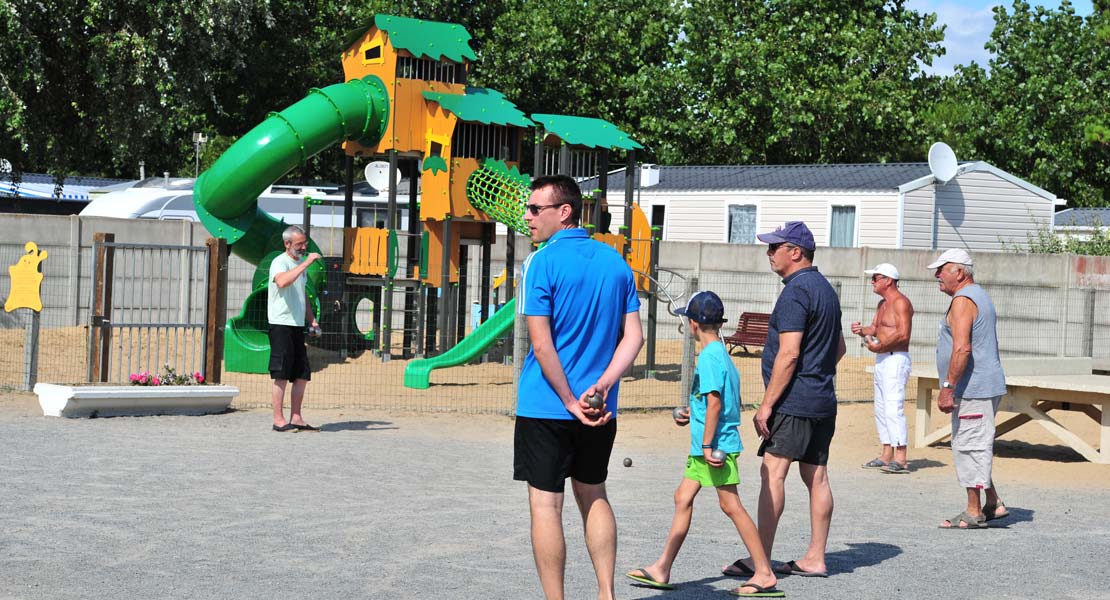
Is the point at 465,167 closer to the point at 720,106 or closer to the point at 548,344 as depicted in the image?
the point at 548,344

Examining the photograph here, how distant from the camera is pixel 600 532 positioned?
5566 millimetres

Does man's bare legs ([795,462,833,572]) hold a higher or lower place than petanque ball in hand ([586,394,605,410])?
lower

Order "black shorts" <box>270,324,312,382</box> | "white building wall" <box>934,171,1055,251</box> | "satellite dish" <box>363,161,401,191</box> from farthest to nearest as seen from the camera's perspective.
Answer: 1. "white building wall" <box>934,171,1055,251</box>
2. "satellite dish" <box>363,161,401,191</box>
3. "black shorts" <box>270,324,312,382</box>

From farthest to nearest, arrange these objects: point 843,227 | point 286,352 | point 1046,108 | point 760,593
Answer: point 1046,108, point 843,227, point 286,352, point 760,593

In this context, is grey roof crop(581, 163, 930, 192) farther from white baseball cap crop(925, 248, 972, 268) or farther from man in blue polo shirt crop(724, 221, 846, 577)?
man in blue polo shirt crop(724, 221, 846, 577)

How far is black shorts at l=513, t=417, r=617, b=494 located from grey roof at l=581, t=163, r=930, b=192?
22197 millimetres

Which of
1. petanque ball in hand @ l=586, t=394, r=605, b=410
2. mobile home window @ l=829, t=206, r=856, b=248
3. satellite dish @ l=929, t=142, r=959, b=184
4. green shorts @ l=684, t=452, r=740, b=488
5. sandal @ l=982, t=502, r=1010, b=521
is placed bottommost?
sandal @ l=982, t=502, r=1010, b=521

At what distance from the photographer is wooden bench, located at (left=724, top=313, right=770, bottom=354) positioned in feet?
69.5

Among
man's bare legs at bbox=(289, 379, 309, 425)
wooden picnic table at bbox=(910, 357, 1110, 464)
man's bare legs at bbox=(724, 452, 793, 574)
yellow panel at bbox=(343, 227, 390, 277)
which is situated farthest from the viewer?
yellow panel at bbox=(343, 227, 390, 277)

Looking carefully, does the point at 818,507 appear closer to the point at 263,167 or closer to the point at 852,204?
the point at 263,167

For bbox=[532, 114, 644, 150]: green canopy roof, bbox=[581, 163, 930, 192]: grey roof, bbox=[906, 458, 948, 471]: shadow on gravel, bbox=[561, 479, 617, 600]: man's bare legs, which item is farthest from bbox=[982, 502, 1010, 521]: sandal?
bbox=[581, 163, 930, 192]: grey roof

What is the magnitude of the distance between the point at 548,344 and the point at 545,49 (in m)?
35.0

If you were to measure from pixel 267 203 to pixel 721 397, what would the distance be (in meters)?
28.7

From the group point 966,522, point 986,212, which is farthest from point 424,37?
point 986,212
